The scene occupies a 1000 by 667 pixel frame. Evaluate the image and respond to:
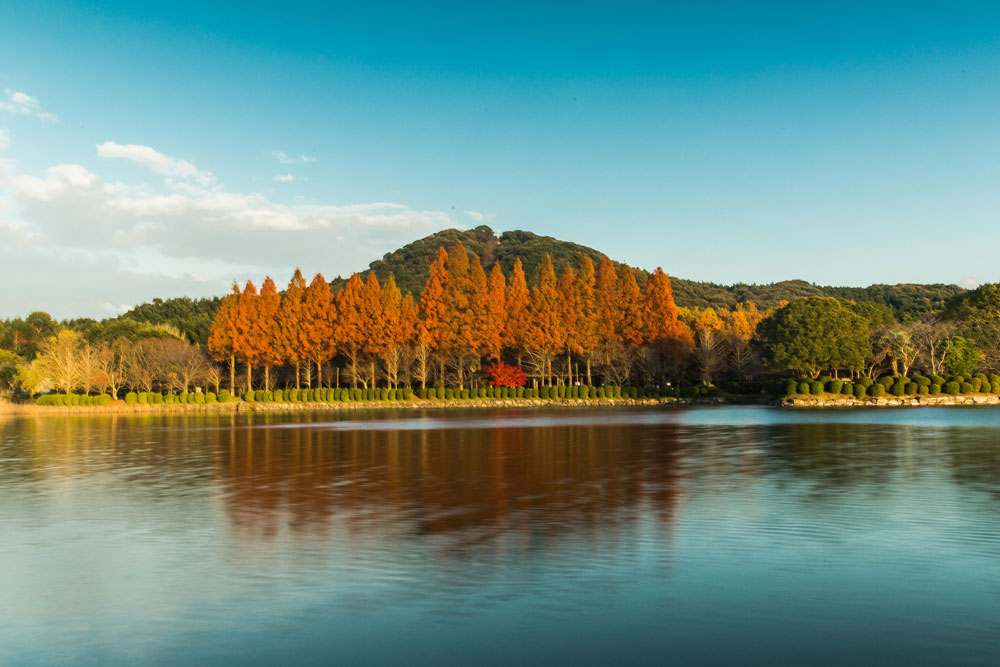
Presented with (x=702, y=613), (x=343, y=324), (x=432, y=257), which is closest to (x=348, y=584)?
(x=702, y=613)

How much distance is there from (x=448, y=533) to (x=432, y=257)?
133 m

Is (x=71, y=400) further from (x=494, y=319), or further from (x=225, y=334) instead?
(x=494, y=319)

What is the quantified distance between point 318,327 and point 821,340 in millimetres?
38012

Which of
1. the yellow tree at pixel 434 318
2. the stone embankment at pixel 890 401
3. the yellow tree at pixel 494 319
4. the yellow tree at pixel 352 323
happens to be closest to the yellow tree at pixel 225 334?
the yellow tree at pixel 352 323

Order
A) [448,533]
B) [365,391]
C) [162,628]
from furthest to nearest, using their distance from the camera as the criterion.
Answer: [365,391] < [448,533] < [162,628]


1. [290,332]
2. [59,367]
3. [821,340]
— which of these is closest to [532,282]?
[290,332]

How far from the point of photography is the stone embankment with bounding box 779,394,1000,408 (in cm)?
4534

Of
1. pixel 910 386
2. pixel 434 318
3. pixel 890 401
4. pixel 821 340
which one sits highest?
pixel 434 318

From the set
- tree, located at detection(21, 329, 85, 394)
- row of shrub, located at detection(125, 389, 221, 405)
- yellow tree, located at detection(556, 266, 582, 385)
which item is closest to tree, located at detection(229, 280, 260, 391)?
row of shrub, located at detection(125, 389, 221, 405)

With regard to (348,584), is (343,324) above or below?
above

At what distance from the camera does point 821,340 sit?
53156 mm

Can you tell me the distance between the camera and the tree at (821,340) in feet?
174

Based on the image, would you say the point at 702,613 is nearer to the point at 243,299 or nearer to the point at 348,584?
the point at 348,584

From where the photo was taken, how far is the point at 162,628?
6.03 metres
